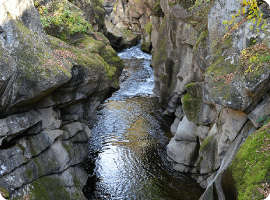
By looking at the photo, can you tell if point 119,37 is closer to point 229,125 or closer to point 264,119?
point 229,125

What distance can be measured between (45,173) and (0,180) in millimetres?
2187

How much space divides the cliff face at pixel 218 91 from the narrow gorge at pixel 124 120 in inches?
1.9

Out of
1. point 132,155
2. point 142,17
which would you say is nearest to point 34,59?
point 132,155

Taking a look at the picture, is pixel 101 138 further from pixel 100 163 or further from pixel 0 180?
pixel 0 180

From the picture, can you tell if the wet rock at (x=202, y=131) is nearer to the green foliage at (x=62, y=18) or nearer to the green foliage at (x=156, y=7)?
the green foliage at (x=62, y=18)

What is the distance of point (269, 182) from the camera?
21.3 feet

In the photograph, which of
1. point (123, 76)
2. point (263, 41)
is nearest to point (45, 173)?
point (263, 41)

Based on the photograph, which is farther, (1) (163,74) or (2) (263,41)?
(1) (163,74)

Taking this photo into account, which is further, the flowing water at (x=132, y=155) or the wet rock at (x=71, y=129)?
the flowing water at (x=132, y=155)

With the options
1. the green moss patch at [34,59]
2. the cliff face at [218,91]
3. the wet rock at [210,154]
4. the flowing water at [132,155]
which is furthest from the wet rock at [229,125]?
→ the green moss patch at [34,59]

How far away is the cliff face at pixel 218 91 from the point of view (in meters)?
8.68

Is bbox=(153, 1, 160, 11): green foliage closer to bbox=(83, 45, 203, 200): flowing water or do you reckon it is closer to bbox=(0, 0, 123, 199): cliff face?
bbox=(83, 45, 203, 200): flowing water

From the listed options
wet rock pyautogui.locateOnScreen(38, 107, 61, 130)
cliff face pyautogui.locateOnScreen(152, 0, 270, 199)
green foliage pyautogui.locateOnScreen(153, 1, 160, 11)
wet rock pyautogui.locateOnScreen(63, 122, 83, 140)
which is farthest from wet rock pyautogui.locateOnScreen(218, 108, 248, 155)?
green foliage pyautogui.locateOnScreen(153, 1, 160, 11)

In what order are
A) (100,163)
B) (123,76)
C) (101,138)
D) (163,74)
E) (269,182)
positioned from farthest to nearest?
(123,76), (163,74), (101,138), (100,163), (269,182)
